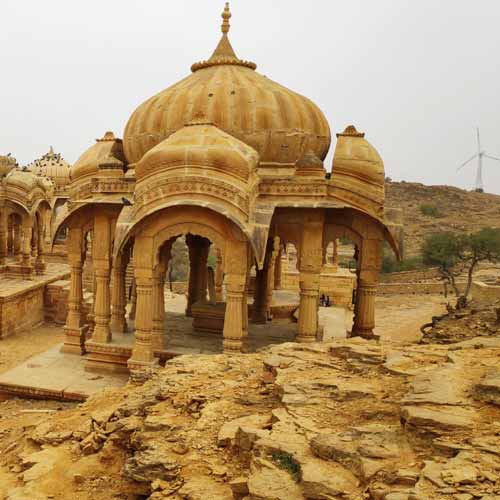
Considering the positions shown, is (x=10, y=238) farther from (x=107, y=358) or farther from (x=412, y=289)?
(x=412, y=289)

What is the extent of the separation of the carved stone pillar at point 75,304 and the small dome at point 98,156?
1453 mm

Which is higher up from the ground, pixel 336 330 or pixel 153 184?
pixel 153 184

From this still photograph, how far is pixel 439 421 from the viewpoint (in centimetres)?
384

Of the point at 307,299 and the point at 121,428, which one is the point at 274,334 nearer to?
the point at 307,299

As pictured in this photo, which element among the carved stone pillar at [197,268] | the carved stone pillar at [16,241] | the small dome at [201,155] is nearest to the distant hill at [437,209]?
the carved stone pillar at [16,241]

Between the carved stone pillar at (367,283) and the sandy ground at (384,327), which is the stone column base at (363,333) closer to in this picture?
the carved stone pillar at (367,283)

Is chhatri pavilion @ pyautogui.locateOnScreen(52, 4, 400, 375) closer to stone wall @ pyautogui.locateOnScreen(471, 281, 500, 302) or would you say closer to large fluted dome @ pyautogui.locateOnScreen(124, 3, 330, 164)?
large fluted dome @ pyautogui.locateOnScreen(124, 3, 330, 164)

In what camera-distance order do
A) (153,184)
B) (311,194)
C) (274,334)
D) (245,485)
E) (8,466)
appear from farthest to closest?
1. (274,334)
2. (311,194)
3. (153,184)
4. (8,466)
5. (245,485)

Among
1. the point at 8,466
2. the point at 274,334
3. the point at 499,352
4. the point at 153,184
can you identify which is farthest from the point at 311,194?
the point at 8,466

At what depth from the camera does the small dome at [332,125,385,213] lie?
10.3 meters

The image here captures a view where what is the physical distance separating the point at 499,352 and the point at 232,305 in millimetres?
4946

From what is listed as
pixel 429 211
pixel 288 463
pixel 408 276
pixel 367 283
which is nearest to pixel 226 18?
pixel 367 283

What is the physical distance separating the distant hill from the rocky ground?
4097 centimetres

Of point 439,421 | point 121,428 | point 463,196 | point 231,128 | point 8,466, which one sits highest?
point 463,196
